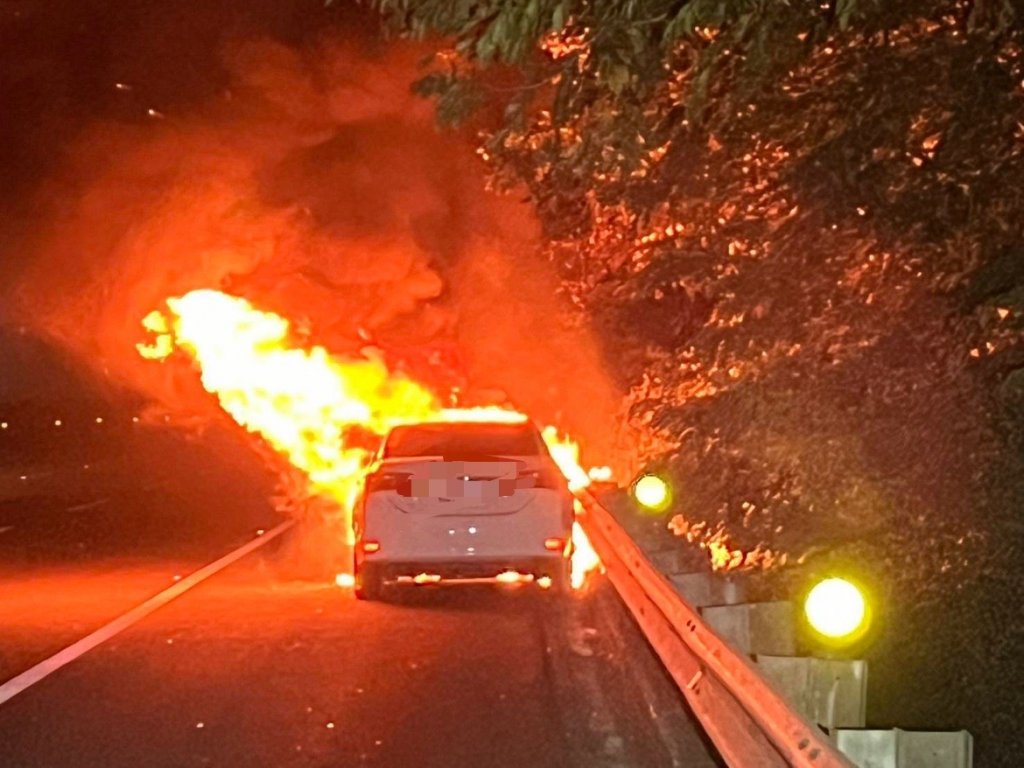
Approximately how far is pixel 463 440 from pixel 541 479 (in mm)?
1030

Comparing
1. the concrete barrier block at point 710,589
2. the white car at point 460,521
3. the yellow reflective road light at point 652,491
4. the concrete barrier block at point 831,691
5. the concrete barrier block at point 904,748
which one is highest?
the yellow reflective road light at point 652,491

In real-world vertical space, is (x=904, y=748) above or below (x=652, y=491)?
below

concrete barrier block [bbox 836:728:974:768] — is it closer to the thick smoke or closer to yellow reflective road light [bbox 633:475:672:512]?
yellow reflective road light [bbox 633:475:672:512]

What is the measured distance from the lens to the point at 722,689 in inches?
310

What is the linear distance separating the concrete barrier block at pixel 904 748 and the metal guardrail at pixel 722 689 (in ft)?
0.84

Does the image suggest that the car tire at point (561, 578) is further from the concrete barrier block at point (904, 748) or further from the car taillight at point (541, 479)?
the concrete barrier block at point (904, 748)

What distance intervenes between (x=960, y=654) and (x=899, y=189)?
3.61 m

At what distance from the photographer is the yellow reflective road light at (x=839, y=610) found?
744cm

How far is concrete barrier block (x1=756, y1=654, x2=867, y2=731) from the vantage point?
7168 millimetres

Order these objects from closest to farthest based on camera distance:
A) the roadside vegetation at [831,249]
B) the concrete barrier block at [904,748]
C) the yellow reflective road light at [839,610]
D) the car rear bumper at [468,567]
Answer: the concrete barrier block at [904,748] → the yellow reflective road light at [839,610] → the roadside vegetation at [831,249] → the car rear bumper at [468,567]

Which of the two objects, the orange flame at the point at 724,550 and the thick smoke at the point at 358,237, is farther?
the thick smoke at the point at 358,237

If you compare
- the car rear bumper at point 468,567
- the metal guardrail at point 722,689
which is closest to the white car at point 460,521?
the car rear bumper at point 468,567

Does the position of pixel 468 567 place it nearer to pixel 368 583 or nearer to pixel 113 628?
pixel 368 583

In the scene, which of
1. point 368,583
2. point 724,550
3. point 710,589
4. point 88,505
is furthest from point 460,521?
point 88,505
